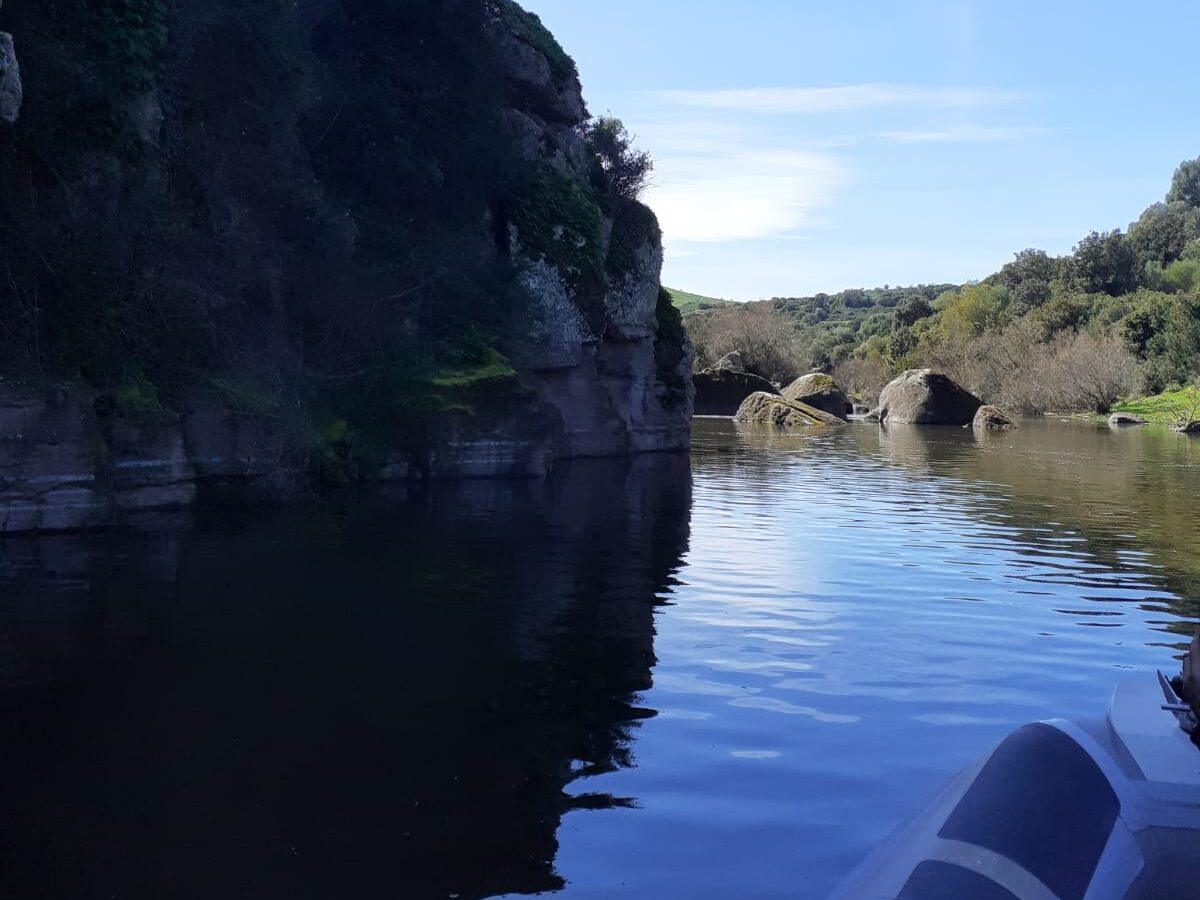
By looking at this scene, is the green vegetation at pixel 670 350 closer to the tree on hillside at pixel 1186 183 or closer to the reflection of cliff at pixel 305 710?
the reflection of cliff at pixel 305 710

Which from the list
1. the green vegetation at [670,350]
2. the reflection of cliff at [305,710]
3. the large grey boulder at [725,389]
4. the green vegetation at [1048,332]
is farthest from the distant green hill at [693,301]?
the reflection of cliff at [305,710]

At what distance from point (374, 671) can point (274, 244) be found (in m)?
13.1

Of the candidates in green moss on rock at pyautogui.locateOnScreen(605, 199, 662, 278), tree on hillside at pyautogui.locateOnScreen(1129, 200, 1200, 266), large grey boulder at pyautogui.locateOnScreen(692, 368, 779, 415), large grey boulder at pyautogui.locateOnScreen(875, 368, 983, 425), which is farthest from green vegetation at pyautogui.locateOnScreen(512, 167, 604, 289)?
tree on hillside at pyautogui.locateOnScreen(1129, 200, 1200, 266)

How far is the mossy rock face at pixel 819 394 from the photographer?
5928 cm

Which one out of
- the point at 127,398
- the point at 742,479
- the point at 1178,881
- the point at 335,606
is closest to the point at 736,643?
the point at 335,606

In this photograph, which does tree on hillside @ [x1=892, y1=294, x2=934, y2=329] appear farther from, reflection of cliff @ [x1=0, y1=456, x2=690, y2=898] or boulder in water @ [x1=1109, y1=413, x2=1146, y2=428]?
reflection of cliff @ [x1=0, y1=456, x2=690, y2=898]

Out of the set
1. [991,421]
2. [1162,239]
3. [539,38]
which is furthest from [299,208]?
[1162,239]

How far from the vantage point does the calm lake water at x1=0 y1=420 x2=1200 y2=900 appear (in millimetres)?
5285

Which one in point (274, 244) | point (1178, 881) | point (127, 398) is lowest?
point (1178, 881)

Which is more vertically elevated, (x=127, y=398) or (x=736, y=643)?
(x=127, y=398)

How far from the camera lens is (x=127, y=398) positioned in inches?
607

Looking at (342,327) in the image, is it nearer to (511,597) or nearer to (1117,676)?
(511,597)

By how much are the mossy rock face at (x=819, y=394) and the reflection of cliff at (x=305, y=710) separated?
1810 inches

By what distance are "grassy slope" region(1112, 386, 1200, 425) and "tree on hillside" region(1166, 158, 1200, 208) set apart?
3431 inches
